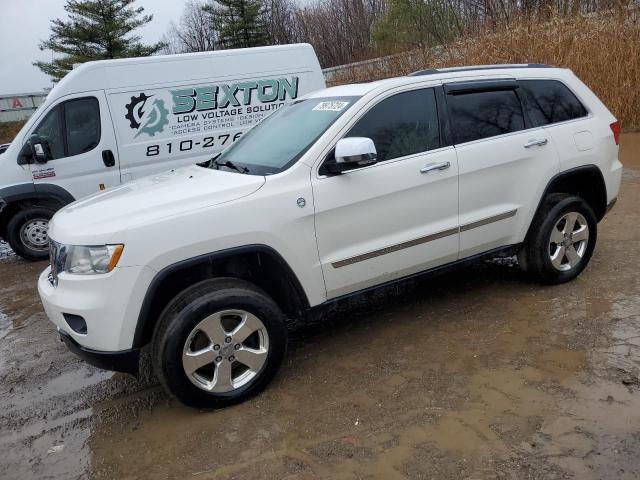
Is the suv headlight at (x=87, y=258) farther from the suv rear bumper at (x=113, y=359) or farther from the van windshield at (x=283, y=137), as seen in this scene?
the van windshield at (x=283, y=137)

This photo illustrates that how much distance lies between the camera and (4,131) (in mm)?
32094

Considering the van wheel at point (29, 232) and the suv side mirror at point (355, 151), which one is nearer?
the suv side mirror at point (355, 151)

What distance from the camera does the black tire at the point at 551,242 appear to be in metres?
4.40

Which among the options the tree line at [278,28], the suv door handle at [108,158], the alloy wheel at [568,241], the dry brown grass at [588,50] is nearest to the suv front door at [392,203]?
the alloy wheel at [568,241]

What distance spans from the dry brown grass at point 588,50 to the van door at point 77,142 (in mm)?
9941

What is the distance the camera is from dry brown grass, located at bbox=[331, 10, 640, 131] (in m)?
11.6

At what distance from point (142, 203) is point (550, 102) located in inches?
129

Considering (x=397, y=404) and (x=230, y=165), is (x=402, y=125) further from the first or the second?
(x=397, y=404)

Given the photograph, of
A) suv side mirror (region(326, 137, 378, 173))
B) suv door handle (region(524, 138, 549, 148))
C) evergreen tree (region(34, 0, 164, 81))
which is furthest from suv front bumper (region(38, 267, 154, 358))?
evergreen tree (region(34, 0, 164, 81))

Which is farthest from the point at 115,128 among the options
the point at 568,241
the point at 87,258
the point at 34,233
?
the point at 568,241

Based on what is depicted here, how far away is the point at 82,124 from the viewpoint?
7461mm

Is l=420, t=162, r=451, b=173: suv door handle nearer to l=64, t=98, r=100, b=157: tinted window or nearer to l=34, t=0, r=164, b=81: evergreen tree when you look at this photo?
l=64, t=98, r=100, b=157: tinted window

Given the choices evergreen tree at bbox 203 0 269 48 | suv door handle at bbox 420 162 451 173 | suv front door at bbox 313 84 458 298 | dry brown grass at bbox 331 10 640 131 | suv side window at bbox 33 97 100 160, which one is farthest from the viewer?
evergreen tree at bbox 203 0 269 48

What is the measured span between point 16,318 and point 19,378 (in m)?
1.57
